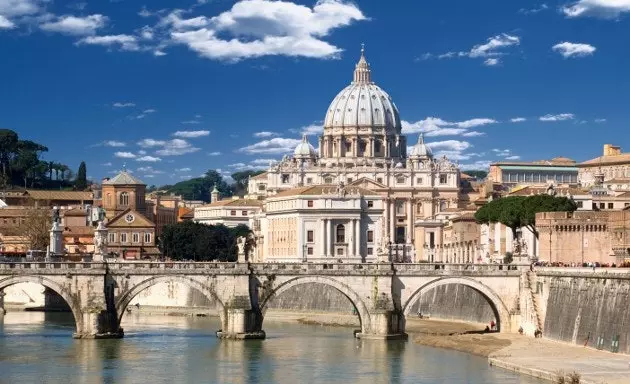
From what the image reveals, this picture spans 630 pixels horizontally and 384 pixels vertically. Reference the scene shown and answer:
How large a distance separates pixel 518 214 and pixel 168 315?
2525 centimetres

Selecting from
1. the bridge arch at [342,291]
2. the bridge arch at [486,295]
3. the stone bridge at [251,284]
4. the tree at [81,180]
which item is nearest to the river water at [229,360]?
the bridge arch at [342,291]

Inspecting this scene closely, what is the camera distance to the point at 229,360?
214 ft

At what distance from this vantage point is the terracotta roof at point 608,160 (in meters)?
157

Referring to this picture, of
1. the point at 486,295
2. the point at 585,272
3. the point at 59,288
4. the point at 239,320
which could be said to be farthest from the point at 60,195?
the point at 585,272

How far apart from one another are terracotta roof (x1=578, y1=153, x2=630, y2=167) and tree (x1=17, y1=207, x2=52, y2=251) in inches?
2345

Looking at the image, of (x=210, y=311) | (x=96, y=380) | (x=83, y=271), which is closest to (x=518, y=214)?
(x=210, y=311)

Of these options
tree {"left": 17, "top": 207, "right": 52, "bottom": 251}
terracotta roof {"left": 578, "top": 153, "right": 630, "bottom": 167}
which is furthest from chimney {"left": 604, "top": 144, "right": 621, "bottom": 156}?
tree {"left": 17, "top": 207, "right": 52, "bottom": 251}

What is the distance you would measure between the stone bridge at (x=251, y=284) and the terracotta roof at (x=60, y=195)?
93988 millimetres

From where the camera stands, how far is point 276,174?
19600 cm

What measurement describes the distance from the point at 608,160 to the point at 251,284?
312 feet

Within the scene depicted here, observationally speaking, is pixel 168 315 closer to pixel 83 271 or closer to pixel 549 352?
pixel 83 271

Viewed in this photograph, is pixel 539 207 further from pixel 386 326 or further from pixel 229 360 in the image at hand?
pixel 229 360

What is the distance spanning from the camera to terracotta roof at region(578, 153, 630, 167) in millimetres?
156875

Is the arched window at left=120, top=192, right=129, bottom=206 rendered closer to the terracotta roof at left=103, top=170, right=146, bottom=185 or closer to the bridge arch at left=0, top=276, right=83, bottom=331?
the terracotta roof at left=103, top=170, right=146, bottom=185
